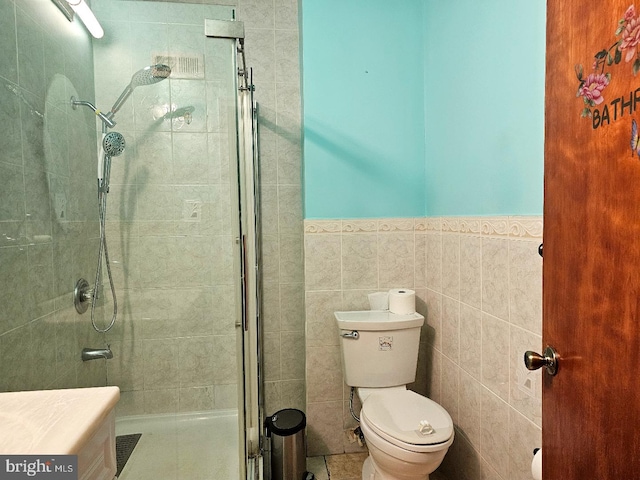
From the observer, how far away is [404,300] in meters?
1.72

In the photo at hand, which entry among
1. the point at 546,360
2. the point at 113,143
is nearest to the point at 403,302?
the point at 546,360

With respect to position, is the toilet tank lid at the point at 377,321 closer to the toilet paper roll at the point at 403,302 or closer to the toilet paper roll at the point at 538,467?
the toilet paper roll at the point at 403,302

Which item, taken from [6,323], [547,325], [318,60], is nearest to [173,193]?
[6,323]

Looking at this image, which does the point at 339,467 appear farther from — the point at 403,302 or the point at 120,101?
the point at 120,101

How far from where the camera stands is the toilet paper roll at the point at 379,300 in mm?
1812

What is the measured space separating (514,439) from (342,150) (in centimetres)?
145

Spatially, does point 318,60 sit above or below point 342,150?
above

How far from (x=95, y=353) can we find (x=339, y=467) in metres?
1.29

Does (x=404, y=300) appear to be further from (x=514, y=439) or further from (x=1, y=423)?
(x=1, y=423)

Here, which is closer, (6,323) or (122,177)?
(6,323)

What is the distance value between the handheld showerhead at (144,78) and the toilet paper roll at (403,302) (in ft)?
4.85

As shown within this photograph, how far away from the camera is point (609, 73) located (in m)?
0.58

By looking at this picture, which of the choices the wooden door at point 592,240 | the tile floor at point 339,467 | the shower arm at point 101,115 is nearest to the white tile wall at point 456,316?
the tile floor at point 339,467

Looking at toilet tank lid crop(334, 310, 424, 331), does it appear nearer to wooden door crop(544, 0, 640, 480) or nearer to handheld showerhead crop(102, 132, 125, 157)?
wooden door crop(544, 0, 640, 480)
